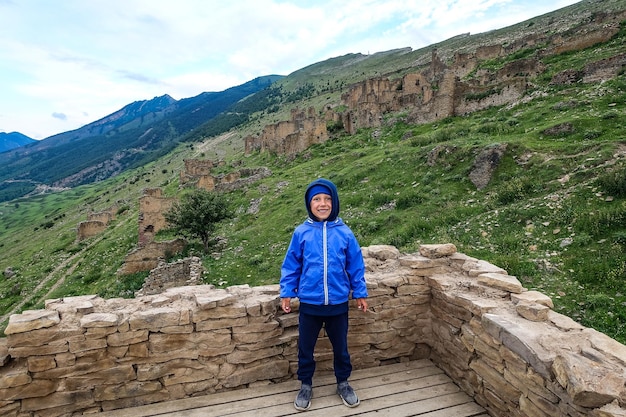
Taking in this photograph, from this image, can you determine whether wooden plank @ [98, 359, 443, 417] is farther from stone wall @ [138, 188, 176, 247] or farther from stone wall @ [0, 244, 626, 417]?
stone wall @ [138, 188, 176, 247]

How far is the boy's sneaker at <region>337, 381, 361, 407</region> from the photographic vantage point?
15.0 ft

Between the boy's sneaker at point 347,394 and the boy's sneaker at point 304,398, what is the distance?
410 mm

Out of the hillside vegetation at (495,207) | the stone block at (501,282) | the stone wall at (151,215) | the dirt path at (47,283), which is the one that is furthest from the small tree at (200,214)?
the stone block at (501,282)

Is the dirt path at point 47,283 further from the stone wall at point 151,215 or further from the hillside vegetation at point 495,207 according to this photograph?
the stone wall at point 151,215

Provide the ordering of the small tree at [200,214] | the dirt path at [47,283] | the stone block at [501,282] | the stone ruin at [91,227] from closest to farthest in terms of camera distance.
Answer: the stone block at [501,282]
the small tree at [200,214]
the dirt path at [47,283]
the stone ruin at [91,227]

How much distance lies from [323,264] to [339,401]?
74.6 inches

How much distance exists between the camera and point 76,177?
18962cm

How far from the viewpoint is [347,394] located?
467cm

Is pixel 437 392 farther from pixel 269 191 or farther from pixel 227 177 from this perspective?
pixel 227 177

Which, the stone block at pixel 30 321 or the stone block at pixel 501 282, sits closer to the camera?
the stone block at pixel 30 321

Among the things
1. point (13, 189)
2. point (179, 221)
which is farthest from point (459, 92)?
point (13, 189)

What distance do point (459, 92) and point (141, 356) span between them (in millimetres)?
31599

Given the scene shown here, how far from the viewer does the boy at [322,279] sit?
452 centimetres

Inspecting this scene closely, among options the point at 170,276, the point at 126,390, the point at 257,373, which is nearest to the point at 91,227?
the point at 170,276
